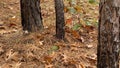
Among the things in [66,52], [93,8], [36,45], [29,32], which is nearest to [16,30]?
[29,32]

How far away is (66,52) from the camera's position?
4867 millimetres

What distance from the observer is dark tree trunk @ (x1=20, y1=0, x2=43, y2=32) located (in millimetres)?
5293

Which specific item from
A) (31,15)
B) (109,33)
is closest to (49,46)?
(31,15)

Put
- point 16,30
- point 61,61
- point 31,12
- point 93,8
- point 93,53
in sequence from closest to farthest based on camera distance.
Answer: point 61,61 → point 93,53 → point 31,12 → point 16,30 → point 93,8

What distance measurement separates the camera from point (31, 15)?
5352 mm

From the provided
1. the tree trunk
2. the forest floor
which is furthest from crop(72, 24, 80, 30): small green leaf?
the tree trunk

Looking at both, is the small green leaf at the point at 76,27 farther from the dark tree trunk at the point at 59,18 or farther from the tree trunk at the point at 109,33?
the tree trunk at the point at 109,33

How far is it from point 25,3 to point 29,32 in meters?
0.61

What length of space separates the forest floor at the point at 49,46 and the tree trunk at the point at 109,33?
1218 mm

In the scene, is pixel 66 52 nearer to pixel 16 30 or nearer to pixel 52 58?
pixel 52 58

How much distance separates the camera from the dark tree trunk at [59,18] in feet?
15.9

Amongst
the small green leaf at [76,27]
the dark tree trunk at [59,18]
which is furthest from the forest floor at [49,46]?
the dark tree trunk at [59,18]

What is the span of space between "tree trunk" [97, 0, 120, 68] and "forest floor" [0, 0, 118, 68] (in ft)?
4.00

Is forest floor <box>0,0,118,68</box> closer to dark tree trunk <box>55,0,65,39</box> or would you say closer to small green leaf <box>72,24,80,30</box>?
small green leaf <box>72,24,80,30</box>
